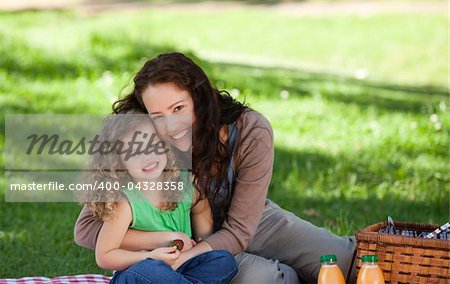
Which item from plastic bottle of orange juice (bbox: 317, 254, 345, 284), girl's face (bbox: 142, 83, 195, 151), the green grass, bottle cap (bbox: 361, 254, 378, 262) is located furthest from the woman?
the green grass

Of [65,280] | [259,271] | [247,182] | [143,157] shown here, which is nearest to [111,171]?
[143,157]

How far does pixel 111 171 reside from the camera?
11.7 feet

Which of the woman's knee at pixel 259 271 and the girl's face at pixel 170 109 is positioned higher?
the girl's face at pixel 170 109

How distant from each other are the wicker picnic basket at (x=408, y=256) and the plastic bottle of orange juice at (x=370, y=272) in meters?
0.12

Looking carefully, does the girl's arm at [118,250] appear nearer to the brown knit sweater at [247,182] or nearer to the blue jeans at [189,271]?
the blue jeans at [189,271]

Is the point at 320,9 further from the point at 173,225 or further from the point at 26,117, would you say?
the point at 173,225

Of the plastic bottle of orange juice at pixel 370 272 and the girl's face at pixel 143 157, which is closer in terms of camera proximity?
the plastic bottle of orange juice at pixel 370 272

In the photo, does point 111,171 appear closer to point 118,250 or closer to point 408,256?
point 118,250

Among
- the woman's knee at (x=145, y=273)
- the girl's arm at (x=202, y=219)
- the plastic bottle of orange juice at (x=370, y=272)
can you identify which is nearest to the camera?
the plastic bottle of orange juice at (x=370, y=272)

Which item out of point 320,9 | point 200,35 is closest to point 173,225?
point 200,35

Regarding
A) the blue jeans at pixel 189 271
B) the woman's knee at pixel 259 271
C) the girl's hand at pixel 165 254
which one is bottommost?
the woman's knee at pixel 259 271

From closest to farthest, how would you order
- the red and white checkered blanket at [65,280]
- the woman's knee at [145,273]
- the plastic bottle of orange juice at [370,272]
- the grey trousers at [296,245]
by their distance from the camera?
1. the plastic bottle of orange juice at [370,272]
2. the woman's knee at [145,273]
3. the grey trousers at [296,245]
4. the red and white checkered blanket at [65,280]

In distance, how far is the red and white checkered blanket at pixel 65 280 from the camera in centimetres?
407

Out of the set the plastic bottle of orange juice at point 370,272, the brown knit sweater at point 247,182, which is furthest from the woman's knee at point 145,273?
the plastic bottle of orange juice at point 370,272
